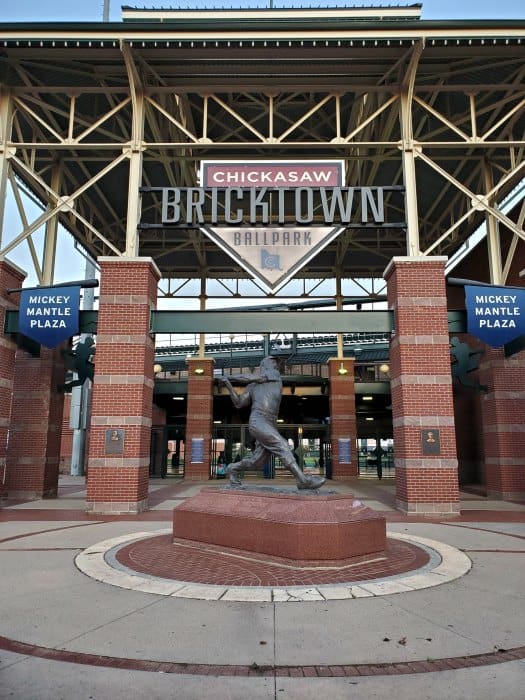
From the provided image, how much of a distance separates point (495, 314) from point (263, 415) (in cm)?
817

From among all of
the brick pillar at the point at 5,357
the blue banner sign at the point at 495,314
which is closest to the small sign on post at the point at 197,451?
the brick pillar at the point at 5,357

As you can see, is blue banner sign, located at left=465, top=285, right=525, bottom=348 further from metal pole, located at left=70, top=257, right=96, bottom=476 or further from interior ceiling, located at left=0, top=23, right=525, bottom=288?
metal pole, located at left=70, top=257, right=96, bottom=476

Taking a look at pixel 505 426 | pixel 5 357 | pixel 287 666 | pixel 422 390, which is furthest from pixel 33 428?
pixel 505 426

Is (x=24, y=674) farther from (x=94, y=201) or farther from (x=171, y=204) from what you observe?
(x=94, y=201)

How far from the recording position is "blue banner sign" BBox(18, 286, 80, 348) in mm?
13852

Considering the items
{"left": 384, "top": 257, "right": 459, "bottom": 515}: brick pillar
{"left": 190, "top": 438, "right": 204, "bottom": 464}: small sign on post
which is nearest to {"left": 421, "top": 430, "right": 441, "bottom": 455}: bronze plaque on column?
{"left": 384, "top": 257, "right": 459, "bottom": 515}: brick pillar

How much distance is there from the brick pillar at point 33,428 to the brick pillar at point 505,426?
14.2m

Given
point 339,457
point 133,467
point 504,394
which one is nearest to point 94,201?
point 133,467

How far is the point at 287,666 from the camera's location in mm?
3846

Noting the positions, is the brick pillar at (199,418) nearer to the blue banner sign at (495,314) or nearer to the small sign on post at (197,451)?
the small sign on post at (197,451)

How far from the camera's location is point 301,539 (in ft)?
22.2

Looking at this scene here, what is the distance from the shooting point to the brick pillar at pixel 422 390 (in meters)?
12.4

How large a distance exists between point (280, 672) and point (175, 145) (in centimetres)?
1334

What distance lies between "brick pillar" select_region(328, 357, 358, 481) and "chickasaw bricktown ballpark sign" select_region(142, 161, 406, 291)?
1117 cm
